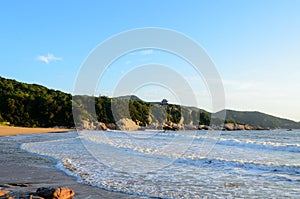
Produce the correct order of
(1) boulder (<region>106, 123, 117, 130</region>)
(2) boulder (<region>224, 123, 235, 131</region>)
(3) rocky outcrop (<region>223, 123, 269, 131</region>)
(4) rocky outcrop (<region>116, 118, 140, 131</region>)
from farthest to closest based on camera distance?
(3) rocky outcrop (<region>223, 123, 269, 131</region>), (2) boulder (<region>224, 123, 235, 131</region>), (1) boulder (<region>106, 123, 117, 130</region>), (4) rocky outcrop (<region>116, 118, 140, 131</region>)

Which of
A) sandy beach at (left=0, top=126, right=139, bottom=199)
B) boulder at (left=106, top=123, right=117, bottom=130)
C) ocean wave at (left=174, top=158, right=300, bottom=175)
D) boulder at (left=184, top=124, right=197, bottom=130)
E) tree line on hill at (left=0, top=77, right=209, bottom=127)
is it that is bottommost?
sandy beach at (left=0, top=126, right=139, bottom=199)

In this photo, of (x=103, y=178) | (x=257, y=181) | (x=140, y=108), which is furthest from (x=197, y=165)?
(x=140, y=108)

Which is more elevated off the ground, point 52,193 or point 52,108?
point 52,108

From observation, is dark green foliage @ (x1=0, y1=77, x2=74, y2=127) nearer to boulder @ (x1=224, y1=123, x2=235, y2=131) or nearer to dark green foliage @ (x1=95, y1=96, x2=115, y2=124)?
dark green foliage @ (x1=95, y1=96, x2=115, y2=124)

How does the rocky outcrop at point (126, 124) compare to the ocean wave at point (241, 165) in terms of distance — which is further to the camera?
the rocky outcrop at point (126, 124)

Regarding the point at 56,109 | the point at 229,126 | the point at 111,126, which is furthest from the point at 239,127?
the point at 56,109

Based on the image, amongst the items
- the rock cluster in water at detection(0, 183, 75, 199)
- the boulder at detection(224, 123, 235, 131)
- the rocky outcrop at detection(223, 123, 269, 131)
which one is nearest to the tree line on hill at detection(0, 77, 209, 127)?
the boulder at detection(224, 123, 235, 131)

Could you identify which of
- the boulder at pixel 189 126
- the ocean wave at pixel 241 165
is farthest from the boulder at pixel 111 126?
the ocean wave at pixel 241 165

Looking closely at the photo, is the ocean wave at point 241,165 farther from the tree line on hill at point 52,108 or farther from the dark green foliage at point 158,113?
the dark green foliage at point 158,113

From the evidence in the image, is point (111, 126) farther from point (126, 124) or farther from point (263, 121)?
point (263, 121)

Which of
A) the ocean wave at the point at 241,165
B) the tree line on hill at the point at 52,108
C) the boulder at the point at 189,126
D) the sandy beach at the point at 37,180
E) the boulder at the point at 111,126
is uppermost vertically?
the tree line on hill at the point at 52,108

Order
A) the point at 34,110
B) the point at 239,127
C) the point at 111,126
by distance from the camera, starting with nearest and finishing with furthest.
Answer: the point at 34,110 → the point at 111,126 → the point at 239,127

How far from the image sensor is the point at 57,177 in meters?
8.98

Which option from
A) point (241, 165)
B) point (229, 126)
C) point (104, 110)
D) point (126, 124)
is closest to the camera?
point (241, 165)
